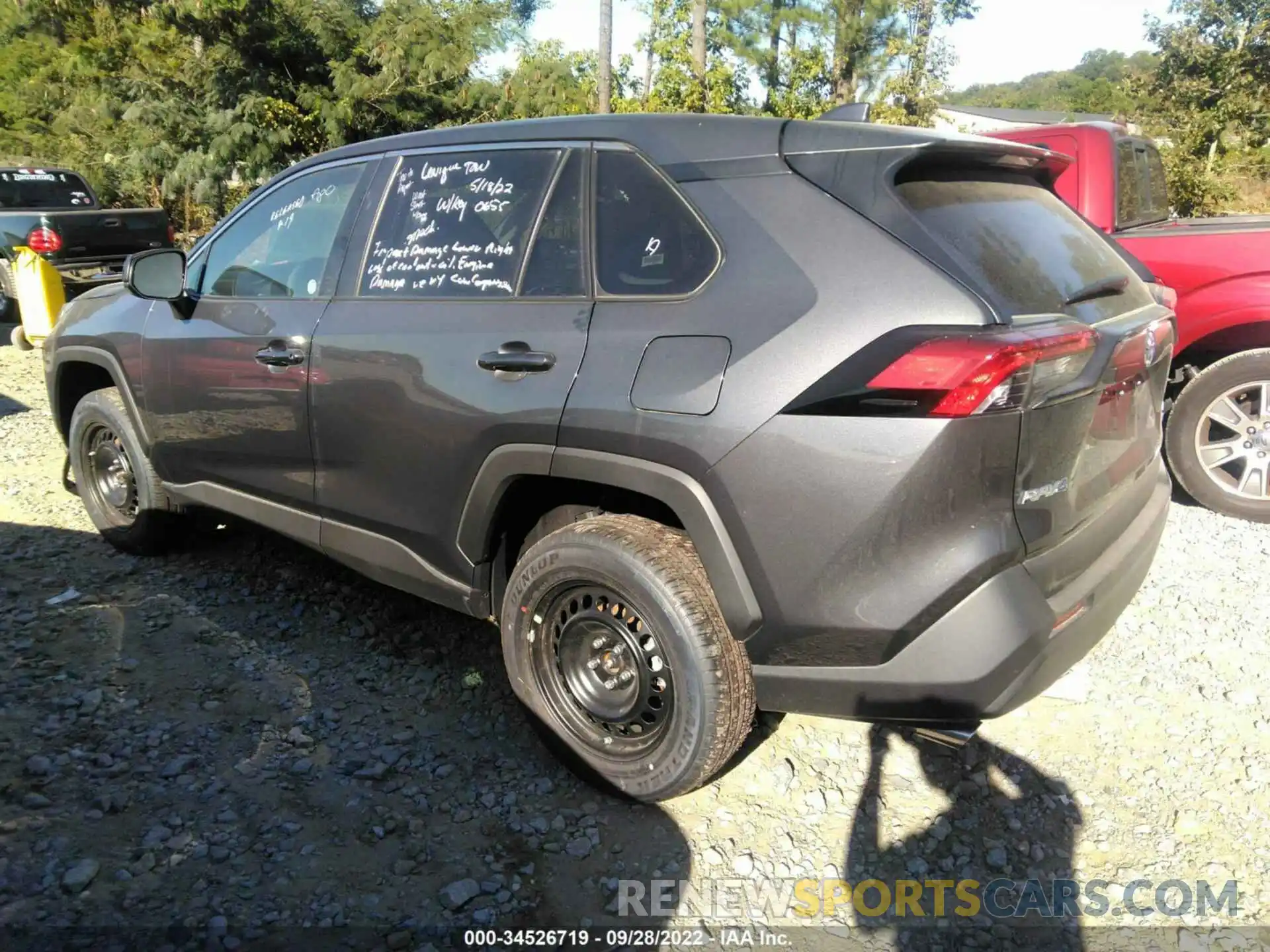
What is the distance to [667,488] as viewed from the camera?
2420 millimetres

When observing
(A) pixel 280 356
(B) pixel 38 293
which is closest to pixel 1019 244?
(A) pixel 280 356

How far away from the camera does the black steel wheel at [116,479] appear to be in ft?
14.1

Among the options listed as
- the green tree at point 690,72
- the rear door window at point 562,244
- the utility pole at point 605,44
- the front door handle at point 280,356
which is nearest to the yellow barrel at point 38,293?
the front door handle at point 280,356

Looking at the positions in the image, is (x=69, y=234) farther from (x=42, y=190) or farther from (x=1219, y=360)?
(x=1219, y=360)

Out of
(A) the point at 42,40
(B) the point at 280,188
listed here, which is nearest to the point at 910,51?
(A) the point at 42,40

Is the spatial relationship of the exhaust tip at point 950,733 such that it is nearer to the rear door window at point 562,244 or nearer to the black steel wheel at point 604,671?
the black steel wheel at point 604,671

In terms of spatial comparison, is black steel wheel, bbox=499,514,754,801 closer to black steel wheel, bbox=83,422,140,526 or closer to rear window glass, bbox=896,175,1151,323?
rear window glass, bbox=896,175,1151,323

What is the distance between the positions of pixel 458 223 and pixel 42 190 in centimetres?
1217

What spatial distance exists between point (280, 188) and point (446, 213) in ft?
3.49

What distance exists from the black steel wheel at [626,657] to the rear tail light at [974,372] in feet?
2.49

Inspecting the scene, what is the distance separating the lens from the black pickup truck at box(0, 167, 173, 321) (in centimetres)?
1087

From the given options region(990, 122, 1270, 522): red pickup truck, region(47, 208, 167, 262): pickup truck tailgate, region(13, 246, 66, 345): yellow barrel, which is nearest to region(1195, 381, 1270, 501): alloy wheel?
region(990, 122, 1270, 522): red pickup truck

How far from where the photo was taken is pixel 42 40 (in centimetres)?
2455

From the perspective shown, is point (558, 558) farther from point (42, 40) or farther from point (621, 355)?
point (42, 40)
